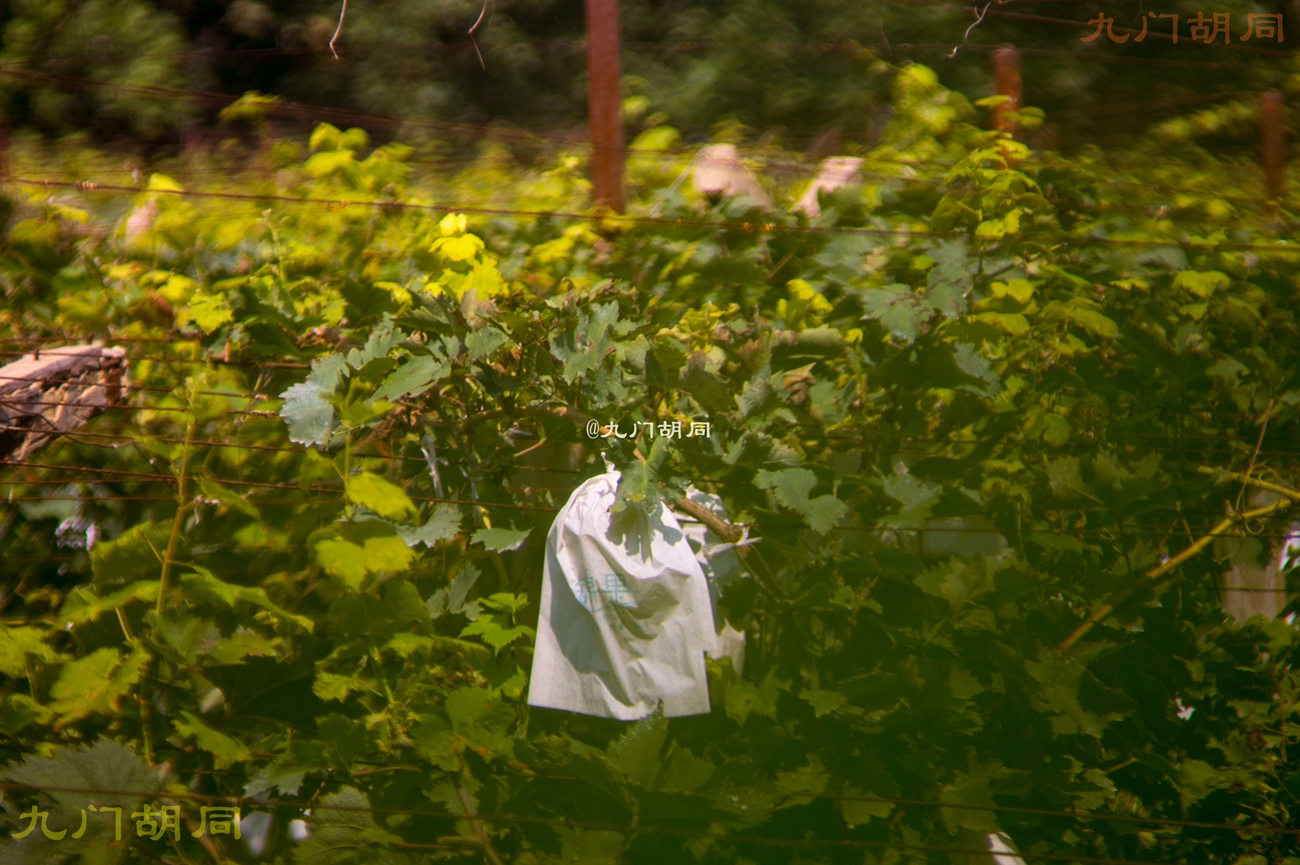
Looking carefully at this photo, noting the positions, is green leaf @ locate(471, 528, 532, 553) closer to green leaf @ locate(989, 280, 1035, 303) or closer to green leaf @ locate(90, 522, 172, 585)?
green leaf @ locate(90, 522, 172, 585)

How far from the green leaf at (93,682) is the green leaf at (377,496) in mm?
354

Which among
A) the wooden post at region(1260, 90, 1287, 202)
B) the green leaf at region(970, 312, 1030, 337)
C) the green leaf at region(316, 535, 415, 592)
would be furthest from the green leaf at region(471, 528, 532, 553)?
the wooden post at region(1260, 90, 1287, 202)

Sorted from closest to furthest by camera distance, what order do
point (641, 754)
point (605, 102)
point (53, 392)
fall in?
point (641, 754) < point (53, 392) < point (605, 102)

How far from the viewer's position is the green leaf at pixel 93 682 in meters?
1.25

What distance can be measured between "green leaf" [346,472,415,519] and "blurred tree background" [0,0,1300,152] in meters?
3.70

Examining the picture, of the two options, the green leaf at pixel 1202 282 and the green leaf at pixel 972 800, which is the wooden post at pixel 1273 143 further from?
the green leaf at pixel 972 800

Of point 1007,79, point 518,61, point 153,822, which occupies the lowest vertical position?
point 518,61

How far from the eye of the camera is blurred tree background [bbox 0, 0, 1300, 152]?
4.76 metres

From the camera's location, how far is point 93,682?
49.4 inches

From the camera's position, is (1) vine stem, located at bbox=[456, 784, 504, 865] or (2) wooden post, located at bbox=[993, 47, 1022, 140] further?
(2) wooden post, located at bbox=[993, 47, 1022, 140]

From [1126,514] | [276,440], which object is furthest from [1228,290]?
[276,440]

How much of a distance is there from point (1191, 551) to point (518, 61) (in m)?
4.83

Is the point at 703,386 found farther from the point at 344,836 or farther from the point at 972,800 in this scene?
the point at 344,836

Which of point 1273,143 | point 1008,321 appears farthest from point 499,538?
point 1273,143
